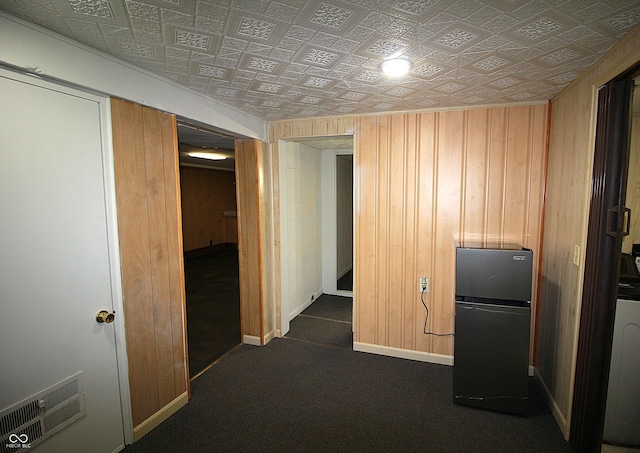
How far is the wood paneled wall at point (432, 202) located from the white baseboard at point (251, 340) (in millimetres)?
1153

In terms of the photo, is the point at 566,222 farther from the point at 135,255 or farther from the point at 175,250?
the point at 135,255

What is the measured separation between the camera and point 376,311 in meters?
3.24

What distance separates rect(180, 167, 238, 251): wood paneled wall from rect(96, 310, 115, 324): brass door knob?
6.42 metres

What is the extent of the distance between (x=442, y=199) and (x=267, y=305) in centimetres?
224

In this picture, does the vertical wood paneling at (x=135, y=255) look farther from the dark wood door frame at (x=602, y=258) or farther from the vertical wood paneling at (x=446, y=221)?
the dark wood door frame at (x=602, y=258)

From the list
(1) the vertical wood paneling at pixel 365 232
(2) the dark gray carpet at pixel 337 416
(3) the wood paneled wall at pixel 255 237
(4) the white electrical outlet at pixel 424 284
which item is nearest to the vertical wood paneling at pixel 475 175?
(4) the white electrical outlet at pixel 424 284

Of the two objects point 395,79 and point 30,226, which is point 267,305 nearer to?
point 30,226

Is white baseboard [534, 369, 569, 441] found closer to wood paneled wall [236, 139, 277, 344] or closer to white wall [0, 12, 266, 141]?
wood paneled wall [236, 139, 277, 344]

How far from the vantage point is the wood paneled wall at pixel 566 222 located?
6.30 feet

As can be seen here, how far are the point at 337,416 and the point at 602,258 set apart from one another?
2.07 meters

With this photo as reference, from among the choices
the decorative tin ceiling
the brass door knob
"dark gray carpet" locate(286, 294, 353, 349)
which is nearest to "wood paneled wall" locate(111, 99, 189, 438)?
the brass door knob

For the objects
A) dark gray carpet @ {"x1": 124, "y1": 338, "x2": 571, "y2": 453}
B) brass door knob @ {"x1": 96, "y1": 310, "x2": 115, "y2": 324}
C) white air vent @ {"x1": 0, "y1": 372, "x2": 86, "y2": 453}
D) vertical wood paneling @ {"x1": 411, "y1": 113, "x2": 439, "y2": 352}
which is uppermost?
vertical wood paneling @ {"x1": 411, "y1": 113, "x2": 439, "y2": 352}

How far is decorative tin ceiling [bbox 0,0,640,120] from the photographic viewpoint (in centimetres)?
129

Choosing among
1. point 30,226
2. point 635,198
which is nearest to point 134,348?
point 30,226
